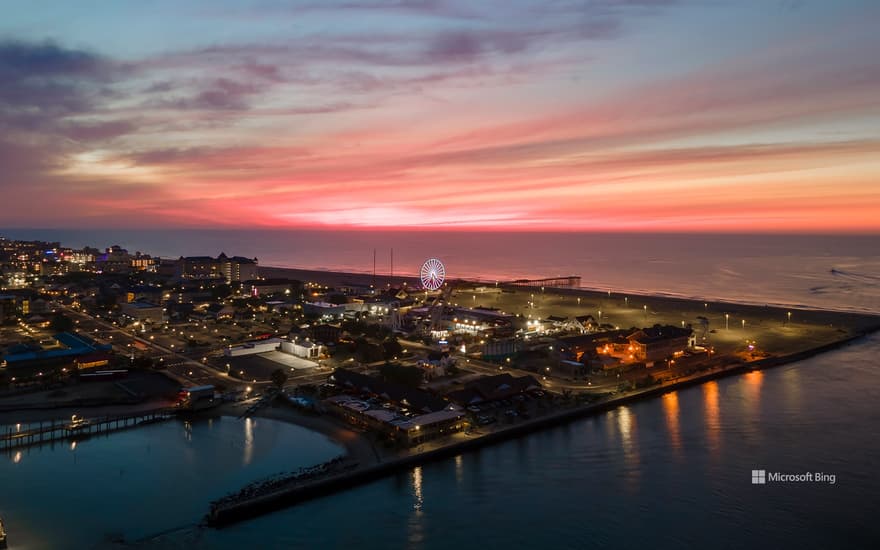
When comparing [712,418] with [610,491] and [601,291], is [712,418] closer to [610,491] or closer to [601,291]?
[610,491]

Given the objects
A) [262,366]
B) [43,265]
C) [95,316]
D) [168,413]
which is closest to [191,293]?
[95,316]

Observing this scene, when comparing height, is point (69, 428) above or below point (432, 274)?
below

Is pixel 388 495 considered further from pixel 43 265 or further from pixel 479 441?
pixel 43 265

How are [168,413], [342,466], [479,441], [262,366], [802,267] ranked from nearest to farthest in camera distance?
[342,466], [479,441], [168,413], [262,366], [802,267]

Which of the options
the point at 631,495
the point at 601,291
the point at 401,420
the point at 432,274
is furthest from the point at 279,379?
the point at 601,291

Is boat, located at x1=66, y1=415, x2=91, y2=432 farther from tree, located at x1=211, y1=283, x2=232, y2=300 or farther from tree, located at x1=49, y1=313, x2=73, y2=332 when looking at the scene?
tree, located at x1=211, y1=283, x2=232, y2=300

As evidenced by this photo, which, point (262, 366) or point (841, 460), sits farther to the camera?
point (262, 366)

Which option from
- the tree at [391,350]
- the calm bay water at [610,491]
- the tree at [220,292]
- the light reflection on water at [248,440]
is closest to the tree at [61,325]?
the tree at [220,292]
